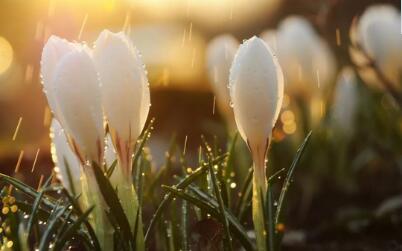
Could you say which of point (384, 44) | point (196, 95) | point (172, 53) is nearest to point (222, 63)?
point (384, 44)

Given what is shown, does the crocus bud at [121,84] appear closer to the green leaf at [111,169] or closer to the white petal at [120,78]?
the white petal at [120,78]

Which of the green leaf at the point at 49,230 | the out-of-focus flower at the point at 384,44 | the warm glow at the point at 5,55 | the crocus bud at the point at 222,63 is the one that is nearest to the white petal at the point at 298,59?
the crocus bud at the point at 222,63

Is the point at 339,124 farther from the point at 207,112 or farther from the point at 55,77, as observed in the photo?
the point at 55,77

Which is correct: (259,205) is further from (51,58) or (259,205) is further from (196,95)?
(196,95)

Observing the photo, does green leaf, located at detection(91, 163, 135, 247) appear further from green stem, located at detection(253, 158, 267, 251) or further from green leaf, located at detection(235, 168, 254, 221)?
green leaf, located at detection(235, 168, 254, 221)

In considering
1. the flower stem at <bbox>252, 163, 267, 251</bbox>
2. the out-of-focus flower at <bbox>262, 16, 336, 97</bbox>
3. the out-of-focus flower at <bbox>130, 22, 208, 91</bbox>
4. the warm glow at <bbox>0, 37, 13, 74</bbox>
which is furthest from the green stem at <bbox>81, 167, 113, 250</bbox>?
the warm glow at <bbox>0, 37, 13, 74</bbox>

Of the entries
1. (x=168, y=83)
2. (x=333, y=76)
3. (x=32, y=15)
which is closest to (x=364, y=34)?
(x=333, y=76)
